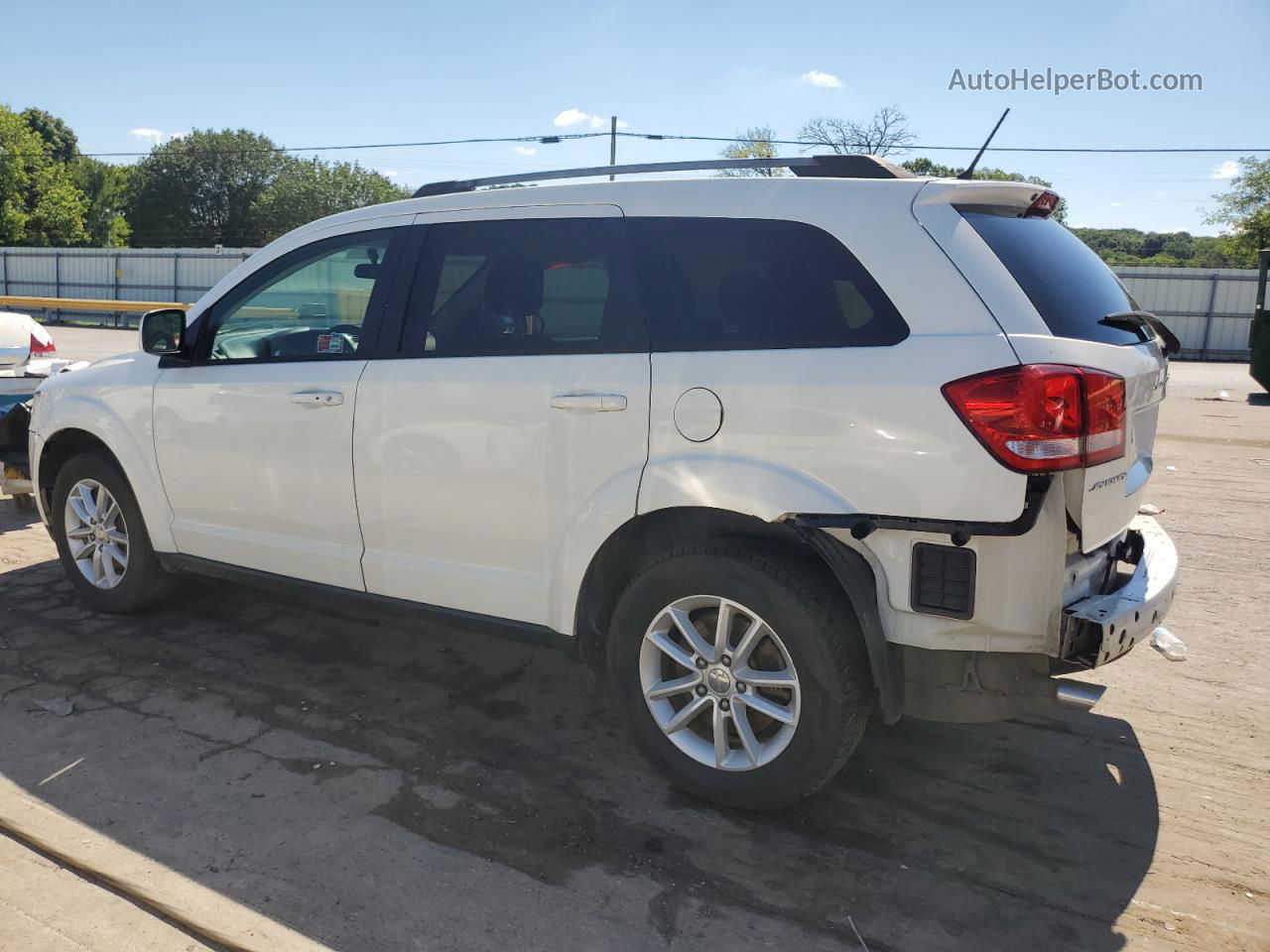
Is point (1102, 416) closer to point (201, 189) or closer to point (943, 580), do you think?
point (943, 580)

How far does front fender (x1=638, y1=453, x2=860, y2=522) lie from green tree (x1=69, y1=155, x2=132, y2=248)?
261ft

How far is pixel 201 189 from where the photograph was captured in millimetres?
79438

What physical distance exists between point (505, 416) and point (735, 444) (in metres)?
0.89

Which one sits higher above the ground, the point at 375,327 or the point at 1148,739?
the point at 375,327

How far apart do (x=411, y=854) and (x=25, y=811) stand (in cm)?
131

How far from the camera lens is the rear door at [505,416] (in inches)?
136

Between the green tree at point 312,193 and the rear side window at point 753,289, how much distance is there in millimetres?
75180

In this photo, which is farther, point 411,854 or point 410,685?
point 410,685

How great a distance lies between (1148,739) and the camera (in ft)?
12.9

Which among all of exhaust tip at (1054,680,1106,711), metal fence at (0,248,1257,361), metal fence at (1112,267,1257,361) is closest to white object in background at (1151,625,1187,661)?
exhaust tip at (1054,680,1106,711)

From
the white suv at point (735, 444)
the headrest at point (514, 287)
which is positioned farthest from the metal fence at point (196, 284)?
the headrest at point (514, 287)

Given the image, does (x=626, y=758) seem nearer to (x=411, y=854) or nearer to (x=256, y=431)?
(x=411, y=854)

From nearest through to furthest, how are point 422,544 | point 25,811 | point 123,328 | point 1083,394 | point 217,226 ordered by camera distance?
point 1083,394 → point 25,811 → point 422,544 → point 123,328 → point 217,226

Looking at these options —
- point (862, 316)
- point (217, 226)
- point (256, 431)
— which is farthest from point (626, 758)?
point (217, 226)
